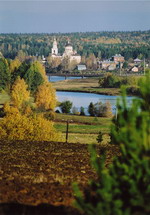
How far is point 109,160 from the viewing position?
479 inches

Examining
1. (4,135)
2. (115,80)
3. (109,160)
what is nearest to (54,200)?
(109,160)

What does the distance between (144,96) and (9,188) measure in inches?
131

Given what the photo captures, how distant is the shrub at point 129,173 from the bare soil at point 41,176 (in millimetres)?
1420

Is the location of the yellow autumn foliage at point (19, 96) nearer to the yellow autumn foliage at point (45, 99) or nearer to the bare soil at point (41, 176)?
the yellow autumn foliage at point (45, 99)

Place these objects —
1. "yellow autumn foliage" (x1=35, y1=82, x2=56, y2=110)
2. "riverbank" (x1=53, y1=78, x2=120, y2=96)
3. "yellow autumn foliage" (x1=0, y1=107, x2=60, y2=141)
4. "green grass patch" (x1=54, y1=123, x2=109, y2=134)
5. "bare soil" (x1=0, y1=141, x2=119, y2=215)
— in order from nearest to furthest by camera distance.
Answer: "bare soil" (x1=0, y1=141, x2=119, y2=215) < "yellow autumn foliage" (x1=0, y1=107, x2=60, y2=141) < "green grass patch" (x1=54, y1=123, x2=109, y2=134) < "yellow autumn foliage" (x1=35, y1=82, x2=56, y2=110) < "riverbank" (x1=53, y1=78, x2=120, y2=96)

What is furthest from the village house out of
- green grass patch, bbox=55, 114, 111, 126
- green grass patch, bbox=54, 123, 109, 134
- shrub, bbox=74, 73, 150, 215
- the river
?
shrub, bbox=74, 73, 150, 215

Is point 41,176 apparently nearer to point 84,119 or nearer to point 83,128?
point 83,128

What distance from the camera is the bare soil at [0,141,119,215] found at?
7.32 m

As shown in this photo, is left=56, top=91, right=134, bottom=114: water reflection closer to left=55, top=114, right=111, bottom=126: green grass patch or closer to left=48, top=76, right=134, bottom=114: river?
left=48, top=76, right=134, bottom=114: river

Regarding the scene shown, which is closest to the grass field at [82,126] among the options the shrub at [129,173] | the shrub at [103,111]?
the shrub at [103,111]

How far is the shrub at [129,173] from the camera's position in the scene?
5.28 m

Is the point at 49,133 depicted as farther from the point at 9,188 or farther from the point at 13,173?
the point at 9,188

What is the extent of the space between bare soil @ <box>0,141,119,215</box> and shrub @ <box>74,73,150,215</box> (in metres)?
1.42

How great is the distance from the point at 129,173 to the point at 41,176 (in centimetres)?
419
